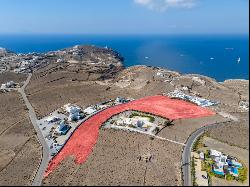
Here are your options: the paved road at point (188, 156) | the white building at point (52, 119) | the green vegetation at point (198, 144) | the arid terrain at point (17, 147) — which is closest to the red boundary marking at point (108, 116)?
the arid terrain at point (17, 147)

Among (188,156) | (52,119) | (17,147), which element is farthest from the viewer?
(52,119)

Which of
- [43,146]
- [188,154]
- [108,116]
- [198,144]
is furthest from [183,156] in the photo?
[43,146]

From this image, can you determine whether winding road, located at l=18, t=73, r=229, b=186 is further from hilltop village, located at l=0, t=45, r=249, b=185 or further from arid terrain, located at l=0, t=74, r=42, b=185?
arid terrain, located at l=0, t=74, r=42, b=185

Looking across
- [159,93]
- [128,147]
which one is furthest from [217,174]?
[159,93]

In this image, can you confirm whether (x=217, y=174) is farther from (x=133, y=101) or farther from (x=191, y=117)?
(x=133, y=101)

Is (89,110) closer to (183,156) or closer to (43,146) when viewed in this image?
(43,146)

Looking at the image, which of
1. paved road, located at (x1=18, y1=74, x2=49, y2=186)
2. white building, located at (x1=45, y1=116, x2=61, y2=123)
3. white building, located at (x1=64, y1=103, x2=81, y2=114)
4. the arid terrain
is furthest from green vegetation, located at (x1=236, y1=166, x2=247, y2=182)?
white building, located at (x1=45, y1=116, x2=61, y2=123)

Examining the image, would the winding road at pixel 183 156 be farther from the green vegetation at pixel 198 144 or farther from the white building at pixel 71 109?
the white building at pixel 71 109

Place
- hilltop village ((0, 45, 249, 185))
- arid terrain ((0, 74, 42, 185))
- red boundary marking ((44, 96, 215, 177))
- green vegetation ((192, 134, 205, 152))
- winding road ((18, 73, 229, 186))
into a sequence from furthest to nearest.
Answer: green vegetation ((192, 134, 205, 152))
red boundary marking ((44, 96, 215, 177))
arid terrain ((0, 74, 42, 185))
hilltop village ((0, 45, 249, 185))
winding road ((18, 73, 229, 186))

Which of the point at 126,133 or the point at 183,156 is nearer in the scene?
the point at 183,156
